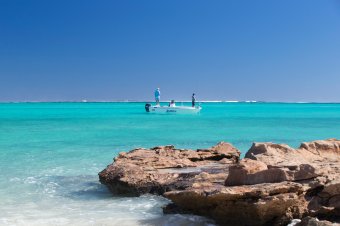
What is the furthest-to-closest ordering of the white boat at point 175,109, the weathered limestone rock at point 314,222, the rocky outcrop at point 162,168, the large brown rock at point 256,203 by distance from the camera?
1. the white boat at point 175,109
2. the rocky outcrop at point 162,168
3. the large brown rock at point 256,203
4. the weathered limestone rock at point 314,222

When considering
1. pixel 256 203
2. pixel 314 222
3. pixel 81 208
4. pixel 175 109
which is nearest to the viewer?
pixel 314 222

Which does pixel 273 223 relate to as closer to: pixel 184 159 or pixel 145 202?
pixel 145 202

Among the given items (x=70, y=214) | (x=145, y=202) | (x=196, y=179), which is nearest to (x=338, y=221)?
(x=196, y=179)


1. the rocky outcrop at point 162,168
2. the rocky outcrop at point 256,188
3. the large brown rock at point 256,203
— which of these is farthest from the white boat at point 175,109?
the large brown rock at point 256,203

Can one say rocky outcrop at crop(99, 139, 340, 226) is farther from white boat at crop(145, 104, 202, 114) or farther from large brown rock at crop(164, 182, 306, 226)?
white boat at crop(145, 104, 202, 114)

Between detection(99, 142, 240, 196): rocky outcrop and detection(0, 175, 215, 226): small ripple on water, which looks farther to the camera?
detection(99, 142, 240, 196): rocky outcrop

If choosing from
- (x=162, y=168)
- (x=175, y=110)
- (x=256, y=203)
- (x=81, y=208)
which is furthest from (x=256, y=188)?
(x=175, y=110)

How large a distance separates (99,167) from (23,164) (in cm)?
239

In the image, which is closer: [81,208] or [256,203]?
[256,203]

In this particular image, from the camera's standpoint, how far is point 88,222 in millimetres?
6953

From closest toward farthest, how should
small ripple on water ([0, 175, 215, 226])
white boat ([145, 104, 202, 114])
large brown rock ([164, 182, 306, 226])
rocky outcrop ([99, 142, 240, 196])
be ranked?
large brown rock ([164, 182, 306, 226]), small ripple on water ([0, 175, 215, 226]), rocky outcrop ([99, 142, 240, 196]), white boat ([145, 104, 202, 114])

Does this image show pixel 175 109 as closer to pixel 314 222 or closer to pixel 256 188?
pixel 256 188

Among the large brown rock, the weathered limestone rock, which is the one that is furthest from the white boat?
the weathered limestone rock

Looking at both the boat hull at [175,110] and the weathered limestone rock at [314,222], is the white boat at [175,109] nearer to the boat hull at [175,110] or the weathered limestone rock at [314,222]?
the boat hull at [175,110]
